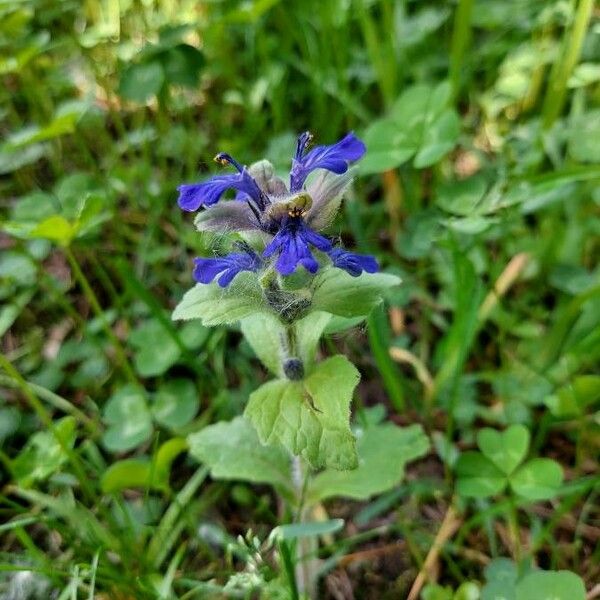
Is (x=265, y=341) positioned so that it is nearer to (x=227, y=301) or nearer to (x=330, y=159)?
(x=227, y=301)

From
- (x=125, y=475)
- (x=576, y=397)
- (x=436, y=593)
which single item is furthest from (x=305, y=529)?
(x=576, y=397)

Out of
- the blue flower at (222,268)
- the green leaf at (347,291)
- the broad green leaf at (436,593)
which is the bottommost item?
the broad green leaf at (436,593)

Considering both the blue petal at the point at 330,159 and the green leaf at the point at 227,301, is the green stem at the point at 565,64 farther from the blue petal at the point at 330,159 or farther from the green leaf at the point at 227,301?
the green leaf at the point at 227,301

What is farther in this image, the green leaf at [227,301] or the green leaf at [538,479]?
the green leaf at [538,479]

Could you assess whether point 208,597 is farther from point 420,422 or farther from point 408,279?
point 408,279

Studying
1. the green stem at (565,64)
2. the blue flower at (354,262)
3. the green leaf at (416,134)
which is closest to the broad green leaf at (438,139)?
the green leaf at (416,134)

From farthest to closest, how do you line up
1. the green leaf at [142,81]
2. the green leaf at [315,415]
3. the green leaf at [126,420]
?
the green leaf at [142,81]
the green leaf at [126,420]
the green leaf at [315,415]

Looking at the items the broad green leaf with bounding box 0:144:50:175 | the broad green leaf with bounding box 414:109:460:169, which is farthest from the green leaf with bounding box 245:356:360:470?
the broad green leaf with bounding box 0:144:50:175
